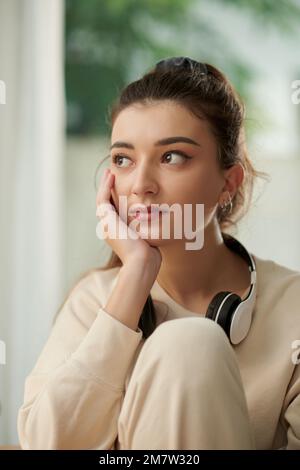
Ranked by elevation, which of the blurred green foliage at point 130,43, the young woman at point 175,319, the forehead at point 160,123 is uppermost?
the blurred green foliage at point 130,43

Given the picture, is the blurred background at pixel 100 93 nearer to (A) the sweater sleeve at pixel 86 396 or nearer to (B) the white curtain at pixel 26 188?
(B) the white curtain at pixel 26 188

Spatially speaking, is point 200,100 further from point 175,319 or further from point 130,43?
point 130,43

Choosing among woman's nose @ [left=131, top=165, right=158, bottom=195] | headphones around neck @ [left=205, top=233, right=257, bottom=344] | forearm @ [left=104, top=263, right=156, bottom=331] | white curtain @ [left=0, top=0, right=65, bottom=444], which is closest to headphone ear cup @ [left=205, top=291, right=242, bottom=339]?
headphones around neck @ [left=205, top=233, right=257, bottom=344]

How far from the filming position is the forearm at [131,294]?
117 cm

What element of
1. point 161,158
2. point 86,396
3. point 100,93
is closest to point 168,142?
point 161,158

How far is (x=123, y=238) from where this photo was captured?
1279 mm

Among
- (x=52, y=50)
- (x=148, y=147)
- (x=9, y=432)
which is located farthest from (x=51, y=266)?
(x=148, y=147)

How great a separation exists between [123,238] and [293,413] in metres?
0.41

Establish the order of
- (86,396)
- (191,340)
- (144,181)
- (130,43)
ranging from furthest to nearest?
(130,43) < (144,181) < (86,396) < (191,340)

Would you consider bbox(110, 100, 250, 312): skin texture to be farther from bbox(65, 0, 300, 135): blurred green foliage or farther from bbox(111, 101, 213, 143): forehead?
bbox(65, 0, 300, 135): blurred green foliage

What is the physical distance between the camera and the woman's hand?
1241mm

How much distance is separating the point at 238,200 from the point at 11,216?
1135mm

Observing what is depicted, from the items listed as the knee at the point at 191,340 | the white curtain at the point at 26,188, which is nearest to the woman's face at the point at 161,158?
the knee at the point at 191,340

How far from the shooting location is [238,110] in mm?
1419
